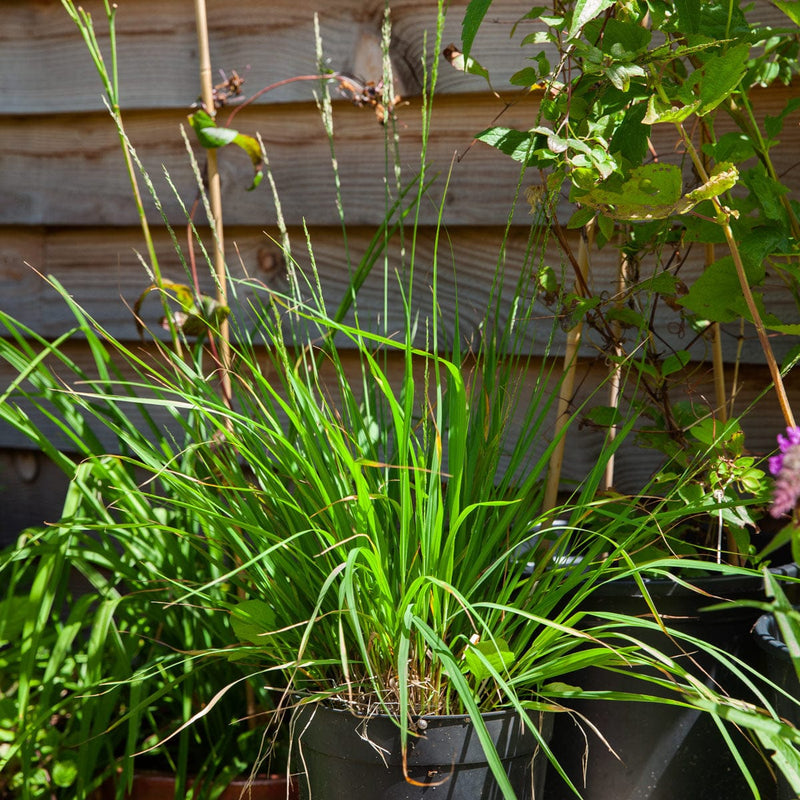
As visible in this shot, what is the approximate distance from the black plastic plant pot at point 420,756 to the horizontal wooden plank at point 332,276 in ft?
1.81

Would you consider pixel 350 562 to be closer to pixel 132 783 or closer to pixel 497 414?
pixel 497 414

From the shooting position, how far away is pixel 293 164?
5.09ft

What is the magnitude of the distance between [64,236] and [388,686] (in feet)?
4.01

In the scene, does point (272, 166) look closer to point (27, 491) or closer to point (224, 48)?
point (224, 48)

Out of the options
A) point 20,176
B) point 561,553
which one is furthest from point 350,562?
point 20,176

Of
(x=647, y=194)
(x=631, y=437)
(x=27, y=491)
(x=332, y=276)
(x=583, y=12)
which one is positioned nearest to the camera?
(x=583, y=12)

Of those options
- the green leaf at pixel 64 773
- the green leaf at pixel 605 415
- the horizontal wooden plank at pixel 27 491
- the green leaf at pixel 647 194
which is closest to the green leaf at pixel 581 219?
the green leaf at pixel 647 194

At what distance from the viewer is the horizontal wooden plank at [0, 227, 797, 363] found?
52.5 inches

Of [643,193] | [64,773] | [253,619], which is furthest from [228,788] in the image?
[643,193]

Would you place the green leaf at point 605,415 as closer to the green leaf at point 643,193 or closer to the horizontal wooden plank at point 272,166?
the green leaf at point 643,193

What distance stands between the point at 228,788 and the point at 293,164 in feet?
3.26

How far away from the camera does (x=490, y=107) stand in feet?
4.66

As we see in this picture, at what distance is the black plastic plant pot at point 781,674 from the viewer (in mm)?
889

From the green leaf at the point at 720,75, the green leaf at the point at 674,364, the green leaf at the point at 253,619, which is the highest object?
the green leaf at the point at 720,75
